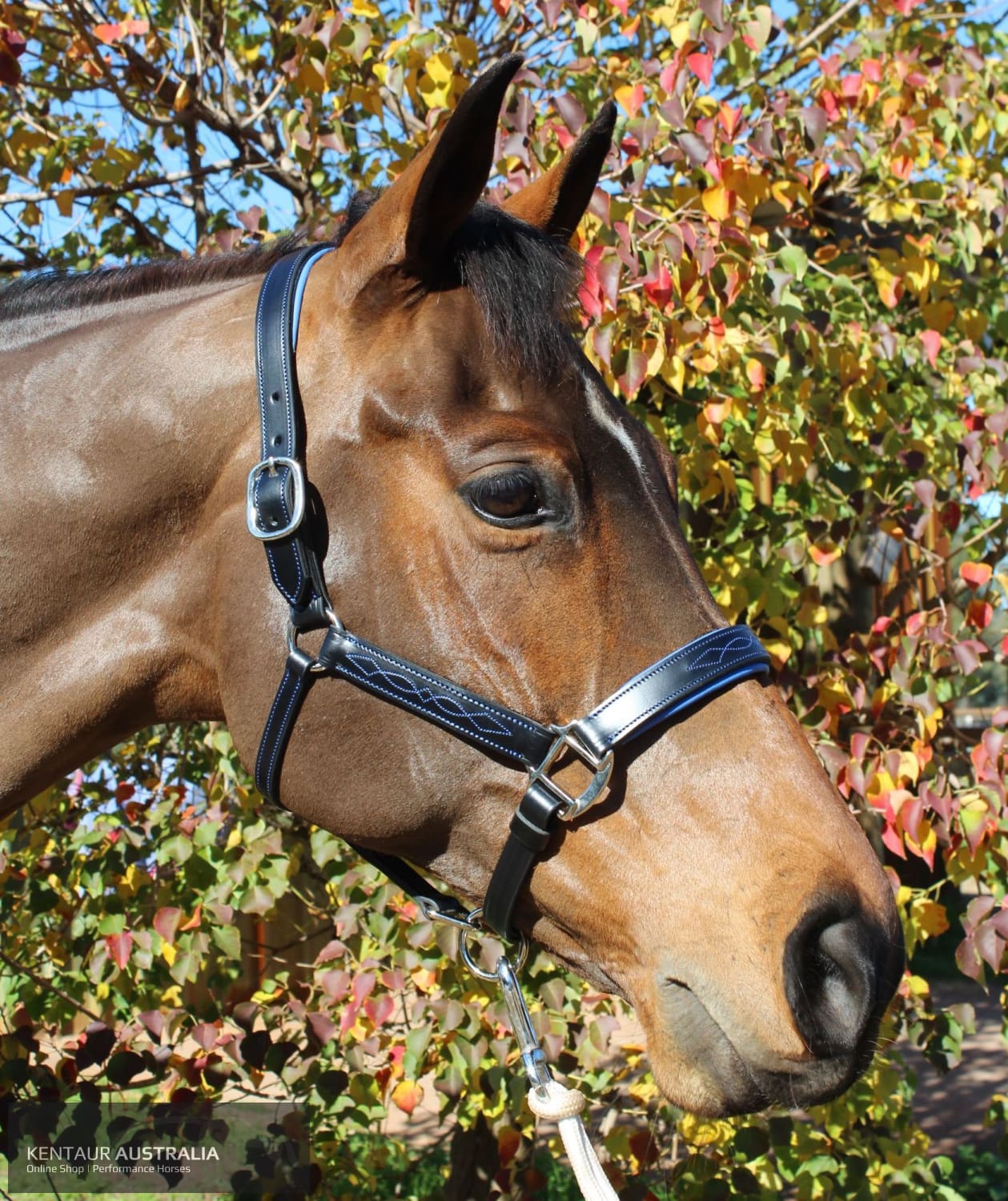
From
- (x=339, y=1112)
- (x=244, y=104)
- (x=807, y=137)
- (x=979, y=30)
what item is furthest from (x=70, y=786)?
(x=979, y=30)

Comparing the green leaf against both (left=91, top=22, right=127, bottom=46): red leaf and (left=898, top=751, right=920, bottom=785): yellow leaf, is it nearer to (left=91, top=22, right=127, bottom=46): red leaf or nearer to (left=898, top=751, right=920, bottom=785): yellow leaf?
(left=898, top=751, right=920, bottom=785): yellow leaf

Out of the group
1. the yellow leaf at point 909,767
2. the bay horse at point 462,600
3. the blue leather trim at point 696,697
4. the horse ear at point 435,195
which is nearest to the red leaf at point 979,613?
the yellow leaf at point 909,767

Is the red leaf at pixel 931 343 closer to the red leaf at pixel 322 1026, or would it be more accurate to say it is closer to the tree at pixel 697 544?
the tree at pixel 697 544

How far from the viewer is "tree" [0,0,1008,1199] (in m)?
2.46

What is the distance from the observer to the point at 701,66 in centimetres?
243

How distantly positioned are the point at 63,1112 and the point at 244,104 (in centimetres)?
346

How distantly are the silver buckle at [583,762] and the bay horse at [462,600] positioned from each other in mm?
31

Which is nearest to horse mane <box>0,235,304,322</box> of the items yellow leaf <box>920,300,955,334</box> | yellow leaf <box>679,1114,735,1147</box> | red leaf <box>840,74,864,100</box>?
red leaf <box>840,74,864,100</box>

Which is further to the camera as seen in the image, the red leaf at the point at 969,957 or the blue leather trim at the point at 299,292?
the red leaf at the point at 969,957

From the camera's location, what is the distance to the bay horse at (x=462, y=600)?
4.44 ft

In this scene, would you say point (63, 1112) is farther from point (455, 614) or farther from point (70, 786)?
point (455, 614)

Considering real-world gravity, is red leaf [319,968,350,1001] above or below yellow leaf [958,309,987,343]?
below

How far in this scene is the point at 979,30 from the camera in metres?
3.31

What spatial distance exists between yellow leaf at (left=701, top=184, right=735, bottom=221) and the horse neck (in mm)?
1154
